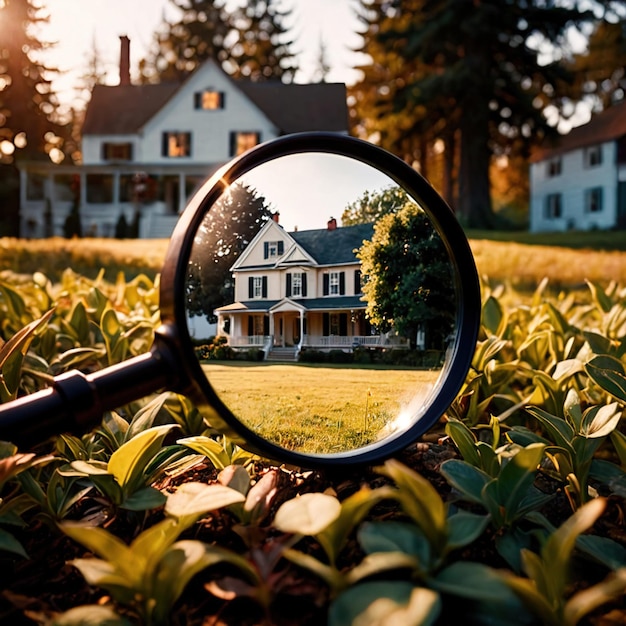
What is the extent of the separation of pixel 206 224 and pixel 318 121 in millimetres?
22513

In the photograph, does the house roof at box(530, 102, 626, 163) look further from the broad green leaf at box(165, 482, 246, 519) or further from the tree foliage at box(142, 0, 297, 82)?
the broad green leaf at box(165, 482, 246, 519)

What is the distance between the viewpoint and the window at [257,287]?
1.29 meters

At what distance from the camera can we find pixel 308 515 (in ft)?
3.10

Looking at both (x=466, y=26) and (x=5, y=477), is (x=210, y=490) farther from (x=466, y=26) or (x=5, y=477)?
(x=466, y=26)

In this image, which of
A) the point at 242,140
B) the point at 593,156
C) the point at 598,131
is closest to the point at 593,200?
the point at 593,156

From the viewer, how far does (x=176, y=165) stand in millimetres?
24594

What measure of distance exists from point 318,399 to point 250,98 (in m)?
24.3

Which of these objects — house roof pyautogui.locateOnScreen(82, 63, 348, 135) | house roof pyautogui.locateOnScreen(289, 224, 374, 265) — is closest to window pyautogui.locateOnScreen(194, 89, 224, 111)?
house roof pyautogui.locateOnScreen(82, 63, 348, 135)

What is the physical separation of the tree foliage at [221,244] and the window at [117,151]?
25890 mm

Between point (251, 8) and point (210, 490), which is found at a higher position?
point (251, 8)

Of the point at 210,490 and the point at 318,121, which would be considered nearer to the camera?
the point at 210,490

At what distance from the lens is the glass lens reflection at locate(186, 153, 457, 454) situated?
1.27m

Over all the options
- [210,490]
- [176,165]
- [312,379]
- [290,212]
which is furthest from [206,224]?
[176,165]

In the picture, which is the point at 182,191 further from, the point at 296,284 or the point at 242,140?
the point at 296,284
